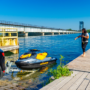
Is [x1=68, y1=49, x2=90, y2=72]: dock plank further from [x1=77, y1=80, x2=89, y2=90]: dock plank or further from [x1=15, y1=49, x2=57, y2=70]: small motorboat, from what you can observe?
[x1=15, y1=49, x2=57, y2=70]: small motorboat

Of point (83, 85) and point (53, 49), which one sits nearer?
point (83, 85)

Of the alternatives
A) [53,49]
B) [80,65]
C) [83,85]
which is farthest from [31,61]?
A: [53,49]

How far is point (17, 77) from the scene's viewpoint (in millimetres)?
7777

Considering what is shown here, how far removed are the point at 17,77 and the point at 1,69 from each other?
3.33 meters

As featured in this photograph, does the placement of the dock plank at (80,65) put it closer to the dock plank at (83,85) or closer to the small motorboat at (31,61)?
the dock plank at (83,85)

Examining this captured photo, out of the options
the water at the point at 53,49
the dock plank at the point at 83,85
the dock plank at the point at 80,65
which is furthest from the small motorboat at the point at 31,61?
the dock plank at the point at 83,85

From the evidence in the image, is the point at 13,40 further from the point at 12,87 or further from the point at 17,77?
the point at 12,87

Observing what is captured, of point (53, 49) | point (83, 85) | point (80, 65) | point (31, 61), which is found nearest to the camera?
point (83, 85)

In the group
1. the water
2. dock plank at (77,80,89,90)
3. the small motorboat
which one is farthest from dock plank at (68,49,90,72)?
the small motorboat

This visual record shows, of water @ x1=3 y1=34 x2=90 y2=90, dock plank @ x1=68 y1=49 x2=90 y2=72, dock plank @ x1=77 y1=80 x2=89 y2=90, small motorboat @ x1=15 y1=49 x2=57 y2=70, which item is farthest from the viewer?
small motorboat @ x1=15 y1=49 x2=57 y2=70

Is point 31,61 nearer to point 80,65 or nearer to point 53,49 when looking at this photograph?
point 80,65

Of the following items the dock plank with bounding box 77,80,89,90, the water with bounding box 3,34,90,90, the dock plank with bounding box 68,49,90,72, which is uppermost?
the dock plank with bounding box 68,49,90,72

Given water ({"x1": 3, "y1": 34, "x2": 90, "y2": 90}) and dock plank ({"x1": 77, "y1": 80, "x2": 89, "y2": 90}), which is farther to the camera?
water ({"x1": 3, "y1": 34, "x2": 90, "y2": 90})

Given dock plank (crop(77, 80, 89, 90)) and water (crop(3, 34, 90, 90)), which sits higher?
dock plank (crop(77, 80, 89, 90))
